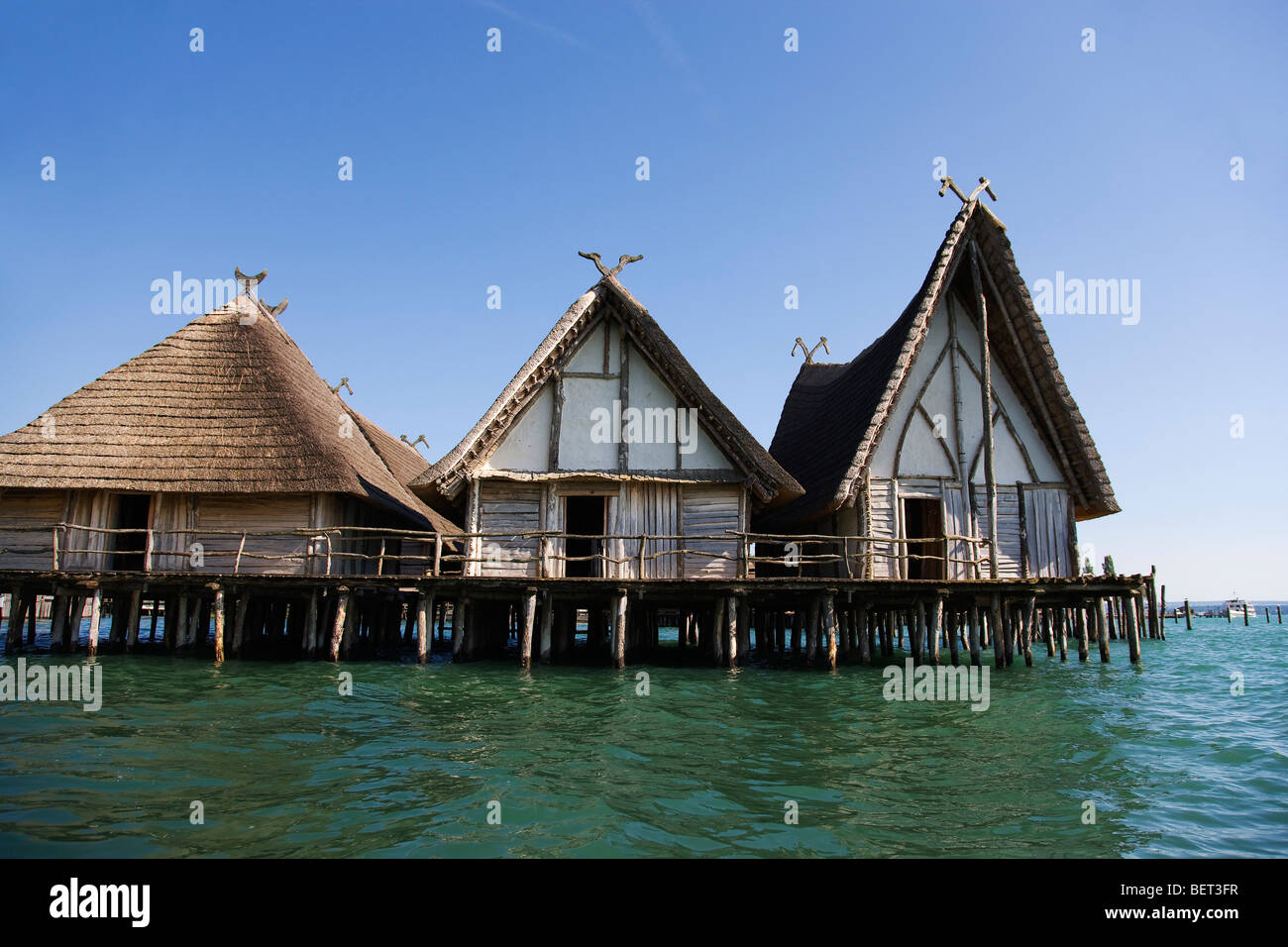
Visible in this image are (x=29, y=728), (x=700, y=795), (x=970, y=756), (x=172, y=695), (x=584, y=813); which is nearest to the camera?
(x=584, y=813)

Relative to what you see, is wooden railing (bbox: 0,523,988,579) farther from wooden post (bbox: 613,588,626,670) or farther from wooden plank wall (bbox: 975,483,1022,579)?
wooden post (bbox: 613,588,626,670)

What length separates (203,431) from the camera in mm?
19938

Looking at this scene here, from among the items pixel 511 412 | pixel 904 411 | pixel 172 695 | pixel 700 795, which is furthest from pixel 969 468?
pixel 172 695

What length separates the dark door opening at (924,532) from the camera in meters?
19.2

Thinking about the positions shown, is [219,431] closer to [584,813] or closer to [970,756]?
[584,813]

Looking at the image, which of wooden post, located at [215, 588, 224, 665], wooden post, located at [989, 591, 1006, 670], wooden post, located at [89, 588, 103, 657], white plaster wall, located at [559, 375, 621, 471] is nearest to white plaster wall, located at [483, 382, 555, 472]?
white plaster wall, located at [559, 375, 621, 471]

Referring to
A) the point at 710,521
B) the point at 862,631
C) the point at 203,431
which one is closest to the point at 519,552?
the point at 710,521

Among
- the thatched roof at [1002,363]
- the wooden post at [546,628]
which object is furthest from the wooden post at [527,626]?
the thatched roof at [1002,363]

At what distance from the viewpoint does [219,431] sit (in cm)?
1991

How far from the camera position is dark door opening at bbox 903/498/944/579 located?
19.2 metres

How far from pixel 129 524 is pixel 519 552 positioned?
11.4m

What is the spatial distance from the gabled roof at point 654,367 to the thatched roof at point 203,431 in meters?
3.30

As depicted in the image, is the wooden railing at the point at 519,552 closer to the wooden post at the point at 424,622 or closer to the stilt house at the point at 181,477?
the stilt house at the point at 181,477
